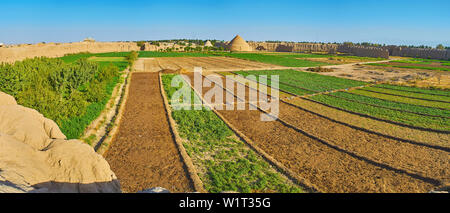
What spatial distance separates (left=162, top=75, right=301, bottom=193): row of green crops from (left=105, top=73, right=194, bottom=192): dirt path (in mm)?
742

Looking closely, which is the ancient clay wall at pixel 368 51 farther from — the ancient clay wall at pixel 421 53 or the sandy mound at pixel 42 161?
the sandy mound at pixel 42 161

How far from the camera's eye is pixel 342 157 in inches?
404

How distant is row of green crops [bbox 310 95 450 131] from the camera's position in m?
14.1

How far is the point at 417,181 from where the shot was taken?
8508mm

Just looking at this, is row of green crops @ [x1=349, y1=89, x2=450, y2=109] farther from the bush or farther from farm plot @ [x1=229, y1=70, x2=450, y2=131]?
the bush

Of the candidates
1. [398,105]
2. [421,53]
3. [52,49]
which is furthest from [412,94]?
[421,53]

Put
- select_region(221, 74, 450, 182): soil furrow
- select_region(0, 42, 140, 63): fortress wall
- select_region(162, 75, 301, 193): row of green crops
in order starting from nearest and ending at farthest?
1. select_region(162, 75, 301, 193): row of green crops
2. select_region(221, 74, 450, 182): soil furrow
3. select_region(0, 42, 140, 63): fortress wall

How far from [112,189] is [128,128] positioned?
24.3 feet

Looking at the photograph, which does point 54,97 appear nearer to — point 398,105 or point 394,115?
point 394,115

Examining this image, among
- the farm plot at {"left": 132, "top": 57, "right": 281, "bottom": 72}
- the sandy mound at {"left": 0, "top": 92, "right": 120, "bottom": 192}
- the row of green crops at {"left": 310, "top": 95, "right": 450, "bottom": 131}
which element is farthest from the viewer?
the farm plot at {"left": 132, "top": 57, "right": 281, "bottom": 72}

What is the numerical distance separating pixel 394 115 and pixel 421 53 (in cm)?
9448

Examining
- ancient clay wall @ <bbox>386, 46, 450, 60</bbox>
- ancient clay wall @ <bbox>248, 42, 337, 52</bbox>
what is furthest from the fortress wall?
ancient clay wall @ <bbox>386, 46, 450, 60</bbox>
